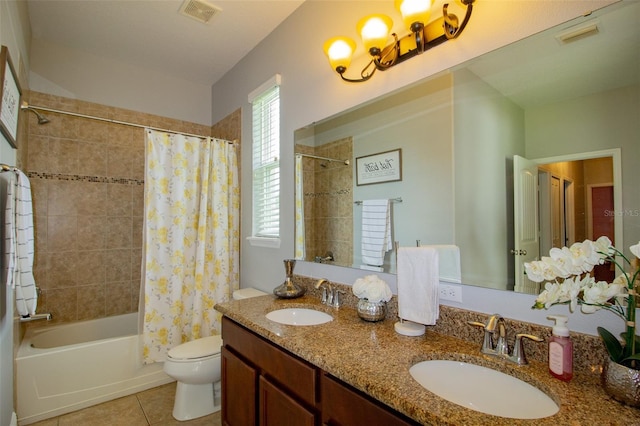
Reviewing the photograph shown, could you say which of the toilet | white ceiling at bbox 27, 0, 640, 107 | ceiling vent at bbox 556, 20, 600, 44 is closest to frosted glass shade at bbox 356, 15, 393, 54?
white ceiling at bbox 27, 0, 640, 107

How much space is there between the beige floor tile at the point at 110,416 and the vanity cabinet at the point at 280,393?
839 mm

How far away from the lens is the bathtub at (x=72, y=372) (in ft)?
6.77

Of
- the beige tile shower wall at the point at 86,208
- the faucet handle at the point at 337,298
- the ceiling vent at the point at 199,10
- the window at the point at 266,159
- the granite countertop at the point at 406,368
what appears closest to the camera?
the granite countertop at the point at 406,368

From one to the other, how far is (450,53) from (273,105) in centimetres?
150

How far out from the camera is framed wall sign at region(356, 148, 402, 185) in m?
1.56

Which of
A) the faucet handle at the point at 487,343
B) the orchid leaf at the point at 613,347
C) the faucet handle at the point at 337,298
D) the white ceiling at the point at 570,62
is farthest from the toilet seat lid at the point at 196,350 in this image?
the white ceiling at the point at 570,62

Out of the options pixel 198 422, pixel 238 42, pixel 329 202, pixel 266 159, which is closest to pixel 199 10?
pixel 238 42

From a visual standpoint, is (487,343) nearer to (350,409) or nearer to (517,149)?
(350,409)

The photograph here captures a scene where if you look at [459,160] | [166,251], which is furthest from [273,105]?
[459,160]

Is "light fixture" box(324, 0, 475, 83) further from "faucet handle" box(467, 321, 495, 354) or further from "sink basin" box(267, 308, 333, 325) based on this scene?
"sink basin" box(267, 308, 333, 325)

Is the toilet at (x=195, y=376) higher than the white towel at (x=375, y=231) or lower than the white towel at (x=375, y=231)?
lower

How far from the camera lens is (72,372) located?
220cm

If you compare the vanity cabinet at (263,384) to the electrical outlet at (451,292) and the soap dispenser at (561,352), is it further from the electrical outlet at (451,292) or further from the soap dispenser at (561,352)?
the soap dispenser at (561,352)

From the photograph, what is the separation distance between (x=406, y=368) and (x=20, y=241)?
1.87 m
